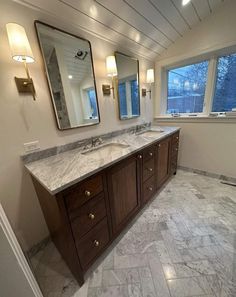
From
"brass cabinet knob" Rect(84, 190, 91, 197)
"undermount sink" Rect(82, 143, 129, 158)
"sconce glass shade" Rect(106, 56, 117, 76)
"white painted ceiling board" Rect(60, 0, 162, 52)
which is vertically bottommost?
"brass cabinet knob" Rect(84, 190, 91, 197)

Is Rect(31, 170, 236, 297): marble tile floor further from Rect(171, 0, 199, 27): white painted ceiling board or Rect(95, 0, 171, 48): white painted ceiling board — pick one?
Rect(171, 0, 199, 27): white painted ceiling board

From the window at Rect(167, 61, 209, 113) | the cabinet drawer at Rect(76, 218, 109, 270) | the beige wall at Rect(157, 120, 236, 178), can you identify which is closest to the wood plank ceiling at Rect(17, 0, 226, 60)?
the window at Rect(167, 61, 209, 113)

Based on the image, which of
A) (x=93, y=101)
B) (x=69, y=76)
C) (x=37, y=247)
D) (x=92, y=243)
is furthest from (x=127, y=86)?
(x=37, y=247)

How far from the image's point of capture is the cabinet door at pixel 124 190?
118 cm

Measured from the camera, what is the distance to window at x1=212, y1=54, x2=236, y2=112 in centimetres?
194

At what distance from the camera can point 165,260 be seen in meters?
1.17

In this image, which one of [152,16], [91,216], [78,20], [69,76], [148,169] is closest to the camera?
[91,216]

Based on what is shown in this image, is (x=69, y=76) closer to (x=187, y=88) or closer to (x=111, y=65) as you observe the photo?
(x=111, y=65)

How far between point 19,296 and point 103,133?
4.87ft

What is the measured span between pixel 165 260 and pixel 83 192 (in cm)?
96

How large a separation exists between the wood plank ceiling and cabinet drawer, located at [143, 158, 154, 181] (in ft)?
5.02

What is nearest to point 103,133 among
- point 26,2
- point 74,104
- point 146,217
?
point 74,104

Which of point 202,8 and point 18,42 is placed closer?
point 18,42

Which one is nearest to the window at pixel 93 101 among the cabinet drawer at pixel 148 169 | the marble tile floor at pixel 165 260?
the cabinet drawer at pixel 148 169
